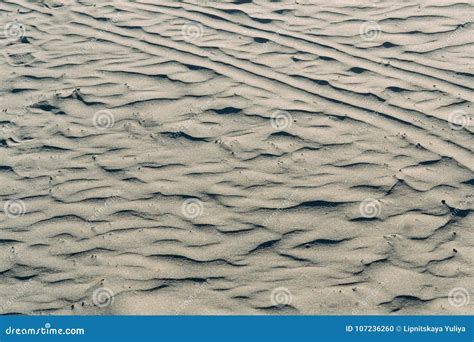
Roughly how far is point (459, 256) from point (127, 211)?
291 centimetres

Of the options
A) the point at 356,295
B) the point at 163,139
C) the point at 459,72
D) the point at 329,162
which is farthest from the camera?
the point at 459,72

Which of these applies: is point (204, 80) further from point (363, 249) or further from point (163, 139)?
point (363, 249)

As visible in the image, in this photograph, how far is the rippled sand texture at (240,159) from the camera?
4922mm

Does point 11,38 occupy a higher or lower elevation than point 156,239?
higher

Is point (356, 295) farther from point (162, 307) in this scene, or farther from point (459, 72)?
point (459, 72)

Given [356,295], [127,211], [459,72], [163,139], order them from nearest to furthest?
1. [356,295]
2. [127,211]
3. [163,139]
4. [459,72]

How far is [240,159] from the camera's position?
6.14 meters

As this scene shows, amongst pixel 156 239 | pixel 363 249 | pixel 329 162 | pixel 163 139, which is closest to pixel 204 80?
pixel 163 139

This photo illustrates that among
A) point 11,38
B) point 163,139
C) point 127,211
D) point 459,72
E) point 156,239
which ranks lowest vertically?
point 156,239

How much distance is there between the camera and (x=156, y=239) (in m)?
5.32

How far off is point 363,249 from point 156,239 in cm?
177

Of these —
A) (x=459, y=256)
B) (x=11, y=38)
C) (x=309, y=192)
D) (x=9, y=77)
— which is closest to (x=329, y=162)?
(x=309, y=192)

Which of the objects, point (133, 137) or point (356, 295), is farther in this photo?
point (133, 137)

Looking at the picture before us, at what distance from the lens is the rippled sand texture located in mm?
4922
